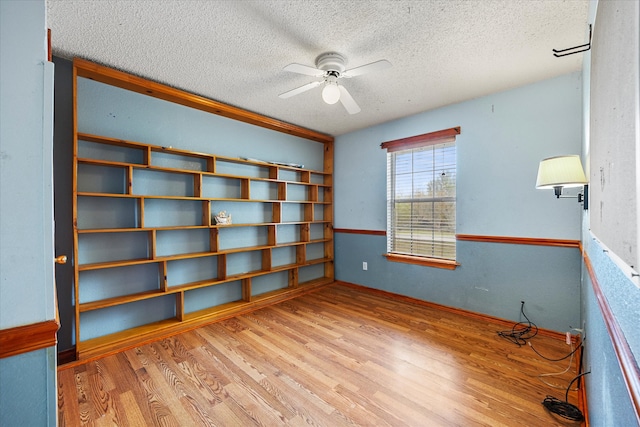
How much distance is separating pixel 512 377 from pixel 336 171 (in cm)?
353

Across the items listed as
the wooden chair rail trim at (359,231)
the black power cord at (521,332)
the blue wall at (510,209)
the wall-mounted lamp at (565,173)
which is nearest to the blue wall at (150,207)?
the wooden chair rail trim at (359,231)

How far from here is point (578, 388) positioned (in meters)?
1.87

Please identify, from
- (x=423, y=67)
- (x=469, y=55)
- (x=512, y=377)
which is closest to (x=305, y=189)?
(x=423, y=67)

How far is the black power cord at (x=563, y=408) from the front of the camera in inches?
63.1

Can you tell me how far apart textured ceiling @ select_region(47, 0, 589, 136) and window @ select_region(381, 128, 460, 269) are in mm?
806

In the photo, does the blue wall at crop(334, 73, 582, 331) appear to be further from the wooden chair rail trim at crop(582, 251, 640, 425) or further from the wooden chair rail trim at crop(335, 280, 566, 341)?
the wooden chair rail trim at crop(582, 251, 640, 425)

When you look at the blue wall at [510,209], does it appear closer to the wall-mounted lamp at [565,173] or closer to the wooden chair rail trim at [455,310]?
the wooden chair rail trim at [455,310]

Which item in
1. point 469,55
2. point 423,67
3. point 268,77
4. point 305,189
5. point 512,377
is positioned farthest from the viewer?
point 305,189

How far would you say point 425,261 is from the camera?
11.7 ft

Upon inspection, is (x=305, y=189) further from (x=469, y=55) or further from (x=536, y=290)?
(x=536, y=290)

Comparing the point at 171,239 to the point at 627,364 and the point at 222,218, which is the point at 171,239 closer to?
the point at 222,218

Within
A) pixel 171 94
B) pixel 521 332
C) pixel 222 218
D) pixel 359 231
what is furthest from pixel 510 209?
pixel 171 94

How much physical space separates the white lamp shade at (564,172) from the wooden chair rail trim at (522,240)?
42.4 inches

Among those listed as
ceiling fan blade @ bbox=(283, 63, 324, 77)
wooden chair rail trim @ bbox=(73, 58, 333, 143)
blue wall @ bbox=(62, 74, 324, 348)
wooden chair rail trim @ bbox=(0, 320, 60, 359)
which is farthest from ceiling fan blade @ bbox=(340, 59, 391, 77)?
wooden chair rail trim @ bbox=(0, 320, 60, 359)
